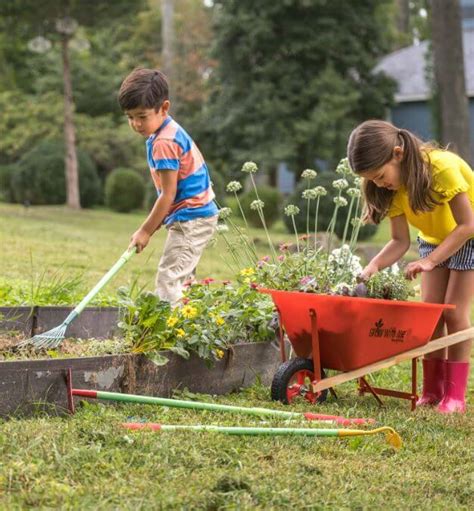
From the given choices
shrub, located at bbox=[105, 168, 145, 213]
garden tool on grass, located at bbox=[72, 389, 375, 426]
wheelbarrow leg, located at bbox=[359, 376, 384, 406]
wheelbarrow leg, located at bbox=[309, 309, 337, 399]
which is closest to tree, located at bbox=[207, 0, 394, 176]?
shrub, located at bbox=[105, 168, 145, 213]

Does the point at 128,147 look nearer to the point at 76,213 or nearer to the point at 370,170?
the point at 76,213

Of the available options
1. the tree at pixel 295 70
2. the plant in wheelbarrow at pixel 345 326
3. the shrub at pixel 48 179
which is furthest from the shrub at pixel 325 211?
the plant in wheelbarrow at pixel 345 326

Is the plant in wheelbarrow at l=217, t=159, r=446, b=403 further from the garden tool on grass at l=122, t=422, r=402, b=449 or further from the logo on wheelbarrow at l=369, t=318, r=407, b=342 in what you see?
the garden tool on grass at l=122, t=422, r=402, b=449

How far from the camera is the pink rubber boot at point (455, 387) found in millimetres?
4483

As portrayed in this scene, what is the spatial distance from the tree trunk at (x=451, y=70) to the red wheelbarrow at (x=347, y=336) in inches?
507

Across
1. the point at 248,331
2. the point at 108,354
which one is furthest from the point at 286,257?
the point at 108,354

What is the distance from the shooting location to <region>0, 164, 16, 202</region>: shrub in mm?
24969

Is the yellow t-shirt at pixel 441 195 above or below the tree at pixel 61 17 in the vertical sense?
below

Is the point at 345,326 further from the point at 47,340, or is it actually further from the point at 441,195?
the point at 47,340

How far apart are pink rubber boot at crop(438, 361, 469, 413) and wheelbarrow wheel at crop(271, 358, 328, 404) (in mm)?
555

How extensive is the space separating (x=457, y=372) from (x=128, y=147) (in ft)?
77.5

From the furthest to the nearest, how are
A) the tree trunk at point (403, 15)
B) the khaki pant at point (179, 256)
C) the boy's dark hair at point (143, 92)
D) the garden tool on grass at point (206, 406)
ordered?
the tree trunk at point (403, 15), the khaki pant at point (179, 256), the boy's dark hair at point (143, 92), the garden tool on grass at point (206, 406)

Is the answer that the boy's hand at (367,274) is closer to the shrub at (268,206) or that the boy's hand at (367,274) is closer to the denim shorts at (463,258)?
the denim shorts at (463,258)

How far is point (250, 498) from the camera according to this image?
2783 mm
